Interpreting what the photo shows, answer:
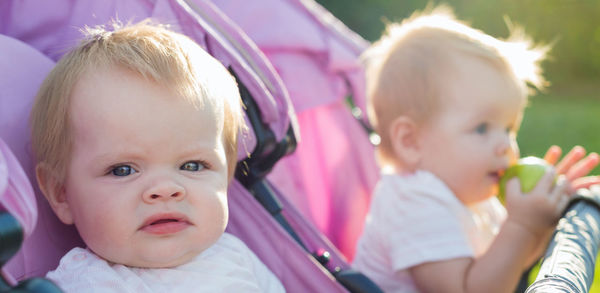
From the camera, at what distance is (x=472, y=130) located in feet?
6.28

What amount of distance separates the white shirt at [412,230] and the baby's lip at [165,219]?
2.42ft

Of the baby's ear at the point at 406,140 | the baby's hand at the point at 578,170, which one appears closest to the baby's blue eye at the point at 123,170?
the baby's ear at the point at 406,140

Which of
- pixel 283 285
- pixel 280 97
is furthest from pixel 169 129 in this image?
pixel 283 285

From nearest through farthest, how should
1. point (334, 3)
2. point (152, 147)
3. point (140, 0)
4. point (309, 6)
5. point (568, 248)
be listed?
point (152, 147) < point (568, 248) < point (140, 0) < point (309, 6) < point (334, 3)

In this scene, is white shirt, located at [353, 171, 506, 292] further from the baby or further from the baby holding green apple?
the baby

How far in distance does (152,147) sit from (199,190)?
0.11m

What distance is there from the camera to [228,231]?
5.12ft

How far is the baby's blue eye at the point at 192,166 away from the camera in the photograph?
4.19 feet

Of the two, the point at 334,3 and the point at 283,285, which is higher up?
the point at 334,3

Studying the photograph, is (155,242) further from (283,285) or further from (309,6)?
(309,6)

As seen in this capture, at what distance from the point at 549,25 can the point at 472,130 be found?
671 cm

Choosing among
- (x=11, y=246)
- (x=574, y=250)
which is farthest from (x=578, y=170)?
(x=11, y=246)

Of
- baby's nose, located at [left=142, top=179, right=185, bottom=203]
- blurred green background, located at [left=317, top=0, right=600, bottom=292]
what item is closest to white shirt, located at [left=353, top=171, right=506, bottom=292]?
baby's nose, located at [left=142, top=179, right=185, bottom=203]

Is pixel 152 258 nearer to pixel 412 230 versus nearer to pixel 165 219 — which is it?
pixel 165 219
